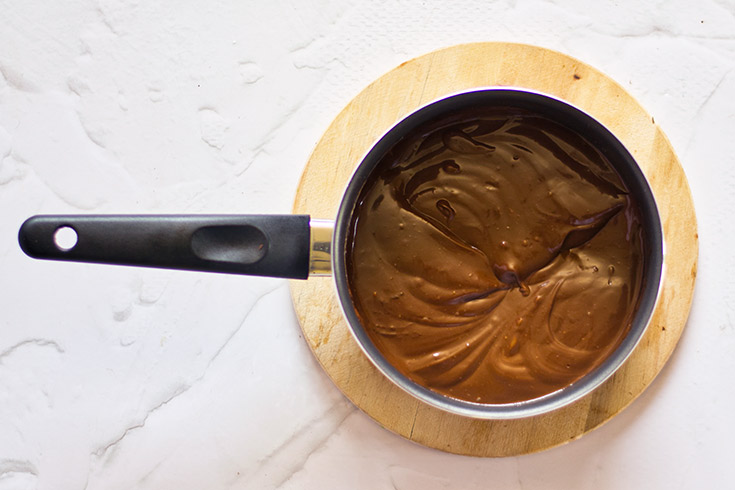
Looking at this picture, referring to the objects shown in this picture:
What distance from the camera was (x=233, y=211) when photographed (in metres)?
1.55

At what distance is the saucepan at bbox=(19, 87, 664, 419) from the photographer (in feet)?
3.89

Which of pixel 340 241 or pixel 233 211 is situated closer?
pixel 340 241

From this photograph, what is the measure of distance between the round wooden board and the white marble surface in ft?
0.37

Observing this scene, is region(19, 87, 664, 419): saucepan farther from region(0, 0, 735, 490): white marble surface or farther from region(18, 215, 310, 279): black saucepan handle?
region(0, 0, 735, 490): white marble surface

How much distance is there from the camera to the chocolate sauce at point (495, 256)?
1.29m

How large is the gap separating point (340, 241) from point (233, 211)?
0.41 metres

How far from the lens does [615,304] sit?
1.29m

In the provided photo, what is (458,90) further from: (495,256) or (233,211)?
(233,211)

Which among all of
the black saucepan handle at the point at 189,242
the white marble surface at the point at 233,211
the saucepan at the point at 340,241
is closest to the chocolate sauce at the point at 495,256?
the saucepan at the point at 340,241

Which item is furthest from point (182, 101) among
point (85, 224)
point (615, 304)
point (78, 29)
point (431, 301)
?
point (615, 304)

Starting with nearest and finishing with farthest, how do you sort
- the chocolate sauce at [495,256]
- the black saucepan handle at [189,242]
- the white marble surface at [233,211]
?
the black saucepan handle at [189,242]
the chocolate sauce at [495,256]
the white marble surface at [233,211]

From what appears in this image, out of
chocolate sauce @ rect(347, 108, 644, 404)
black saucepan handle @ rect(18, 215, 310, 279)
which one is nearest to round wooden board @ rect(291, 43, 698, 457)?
chocolate sauce @ rect(347, 108, 644, 404)

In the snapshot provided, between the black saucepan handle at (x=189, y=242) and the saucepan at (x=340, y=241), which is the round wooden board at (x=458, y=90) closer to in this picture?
the saucepan at (x=340, y=241)

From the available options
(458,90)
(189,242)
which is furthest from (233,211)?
(458,90)
